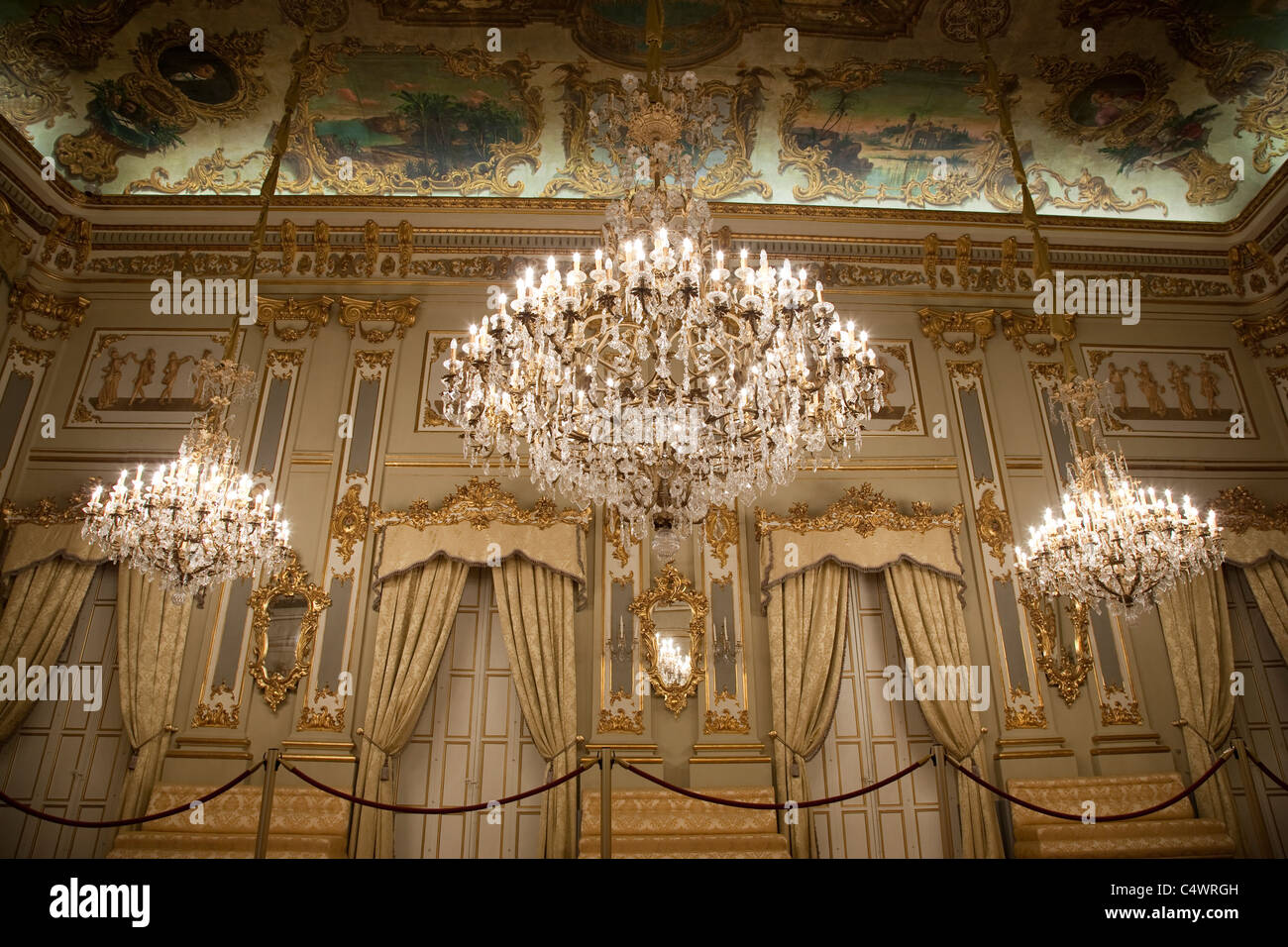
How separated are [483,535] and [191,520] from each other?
2.38 m

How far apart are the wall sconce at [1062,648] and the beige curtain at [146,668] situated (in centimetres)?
692

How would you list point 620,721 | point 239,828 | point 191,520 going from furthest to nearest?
1. point 620,721
2. point 239,828
3. point 191,520

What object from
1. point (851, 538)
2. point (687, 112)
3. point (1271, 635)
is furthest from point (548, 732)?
point (1271, 635)

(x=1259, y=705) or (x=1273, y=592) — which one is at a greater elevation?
(x=1273, y=592)

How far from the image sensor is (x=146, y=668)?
635cm

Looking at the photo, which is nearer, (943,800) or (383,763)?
(943,800)


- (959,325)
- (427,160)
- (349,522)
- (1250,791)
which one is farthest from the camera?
(959,325)

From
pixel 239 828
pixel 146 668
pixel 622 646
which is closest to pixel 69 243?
pixel 146 668

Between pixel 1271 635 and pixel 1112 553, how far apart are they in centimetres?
311

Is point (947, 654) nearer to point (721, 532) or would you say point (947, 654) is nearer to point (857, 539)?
point (857, 539)

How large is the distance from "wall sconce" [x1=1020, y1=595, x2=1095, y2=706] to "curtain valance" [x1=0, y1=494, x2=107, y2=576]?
7.96 metres

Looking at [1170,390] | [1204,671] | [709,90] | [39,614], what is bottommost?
[1204,671]

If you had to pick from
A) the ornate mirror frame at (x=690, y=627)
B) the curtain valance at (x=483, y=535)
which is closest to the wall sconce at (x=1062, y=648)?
the ornate mirror frame at (x=690, y=627)

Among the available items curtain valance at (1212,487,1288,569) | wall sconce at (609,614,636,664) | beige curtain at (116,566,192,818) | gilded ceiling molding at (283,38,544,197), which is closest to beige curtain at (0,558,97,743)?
beige curtain at (116,566,192,818)
